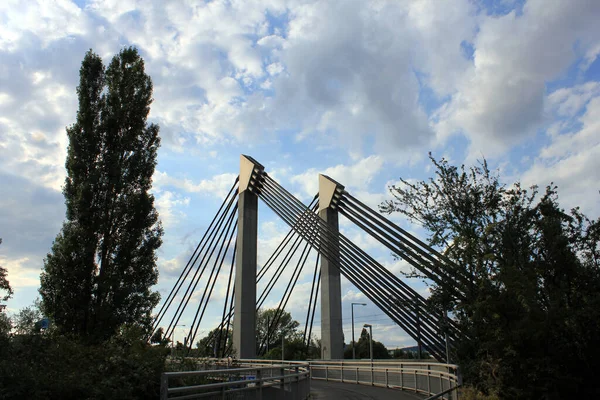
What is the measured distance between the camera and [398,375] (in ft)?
57.8

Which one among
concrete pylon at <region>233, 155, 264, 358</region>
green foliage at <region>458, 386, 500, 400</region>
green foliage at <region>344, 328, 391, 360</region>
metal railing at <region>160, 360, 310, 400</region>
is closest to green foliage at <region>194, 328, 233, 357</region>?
concrete pylon at <region>233, 155, 264, 358</region>

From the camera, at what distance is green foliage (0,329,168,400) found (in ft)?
20.2

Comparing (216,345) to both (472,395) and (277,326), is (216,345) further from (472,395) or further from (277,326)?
(277,326)

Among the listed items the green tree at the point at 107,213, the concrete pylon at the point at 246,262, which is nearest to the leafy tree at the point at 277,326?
the concrete pylon at the point at 246,262

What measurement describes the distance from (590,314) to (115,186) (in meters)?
14.8

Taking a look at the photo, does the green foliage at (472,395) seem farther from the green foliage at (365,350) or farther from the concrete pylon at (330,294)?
the green foliage at (365,350)

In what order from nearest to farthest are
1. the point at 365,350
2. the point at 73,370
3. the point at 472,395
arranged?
the point at 73,370 < the point at 472,395 < the point at 365,350

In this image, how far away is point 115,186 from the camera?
16.6 metres

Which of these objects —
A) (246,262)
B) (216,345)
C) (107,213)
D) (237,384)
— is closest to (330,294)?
(246,262)

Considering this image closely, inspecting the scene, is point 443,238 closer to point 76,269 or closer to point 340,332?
point 76,269

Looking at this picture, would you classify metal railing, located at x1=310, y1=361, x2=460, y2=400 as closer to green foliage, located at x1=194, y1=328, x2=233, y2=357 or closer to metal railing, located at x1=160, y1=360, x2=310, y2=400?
metal railing, located at x1=160, y1=360, x2=310, y2=400

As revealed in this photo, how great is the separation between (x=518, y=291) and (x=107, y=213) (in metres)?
12.4

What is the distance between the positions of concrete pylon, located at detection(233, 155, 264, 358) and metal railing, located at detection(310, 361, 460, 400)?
14.2ft

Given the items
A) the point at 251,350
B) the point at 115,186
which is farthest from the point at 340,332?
the point at 115,186
